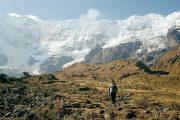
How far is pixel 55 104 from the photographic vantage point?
54031 mm

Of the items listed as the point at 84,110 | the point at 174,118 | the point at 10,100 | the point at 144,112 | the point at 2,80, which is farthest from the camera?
the point at 2,80

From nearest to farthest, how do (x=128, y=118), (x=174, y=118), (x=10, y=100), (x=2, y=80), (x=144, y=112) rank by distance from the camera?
(x=174, y=118) → (x=128, y=118) → (x=144, y=112) → (x=10, y=100) → (x=2, y=80)

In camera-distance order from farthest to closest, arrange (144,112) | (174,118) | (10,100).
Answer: (10,100) < (144,112) < (174,118)

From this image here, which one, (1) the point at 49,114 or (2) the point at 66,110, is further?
(2) the point at 66,110

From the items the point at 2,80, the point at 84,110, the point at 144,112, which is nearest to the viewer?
the point at 144,112

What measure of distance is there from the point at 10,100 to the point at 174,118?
2423 centimetres

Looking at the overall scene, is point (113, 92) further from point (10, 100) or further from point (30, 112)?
point (10, 100)

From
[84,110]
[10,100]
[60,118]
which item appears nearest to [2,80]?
[10,100]

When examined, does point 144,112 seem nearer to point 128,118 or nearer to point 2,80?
point 128,118

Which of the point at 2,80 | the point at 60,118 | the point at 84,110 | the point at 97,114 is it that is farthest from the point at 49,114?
the point at 2,80

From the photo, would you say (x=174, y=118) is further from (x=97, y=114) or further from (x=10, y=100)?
(x=10, y=100)

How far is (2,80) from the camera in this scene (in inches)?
4284

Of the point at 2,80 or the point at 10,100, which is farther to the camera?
the point at 2,80

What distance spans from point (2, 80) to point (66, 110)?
2307 inches
